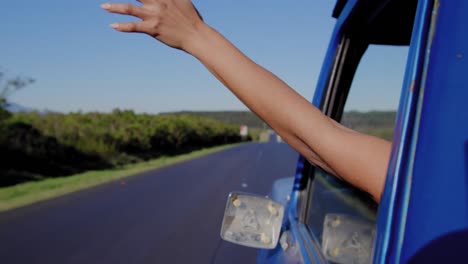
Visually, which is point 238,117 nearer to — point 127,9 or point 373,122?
point 373,122

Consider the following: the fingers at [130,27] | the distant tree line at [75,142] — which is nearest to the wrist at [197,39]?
the fingers at [130,27]

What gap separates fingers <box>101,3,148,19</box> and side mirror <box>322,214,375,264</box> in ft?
3.51

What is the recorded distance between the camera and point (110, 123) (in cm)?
2509

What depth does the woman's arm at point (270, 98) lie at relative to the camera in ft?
4.08

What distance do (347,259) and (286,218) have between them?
99 centimetres

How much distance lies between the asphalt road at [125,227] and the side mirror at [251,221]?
11.9 feet

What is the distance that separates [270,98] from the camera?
1.32m

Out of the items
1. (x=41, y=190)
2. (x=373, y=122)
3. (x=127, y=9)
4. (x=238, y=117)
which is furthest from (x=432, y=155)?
(x=238, y=117)

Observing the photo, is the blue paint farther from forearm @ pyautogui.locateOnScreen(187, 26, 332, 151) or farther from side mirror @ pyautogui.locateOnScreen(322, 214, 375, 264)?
side mirror @ pyautogui.locateOnScreen(322, 214, 375, 264)

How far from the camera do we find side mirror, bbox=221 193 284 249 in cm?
221

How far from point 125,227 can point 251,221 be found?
19.0ft

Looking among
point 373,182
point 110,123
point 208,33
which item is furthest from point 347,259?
point 110,123

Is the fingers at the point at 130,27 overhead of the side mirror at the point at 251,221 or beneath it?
overhead

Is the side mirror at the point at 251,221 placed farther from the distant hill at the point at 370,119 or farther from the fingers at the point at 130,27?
the fingers at the point at 130,27
